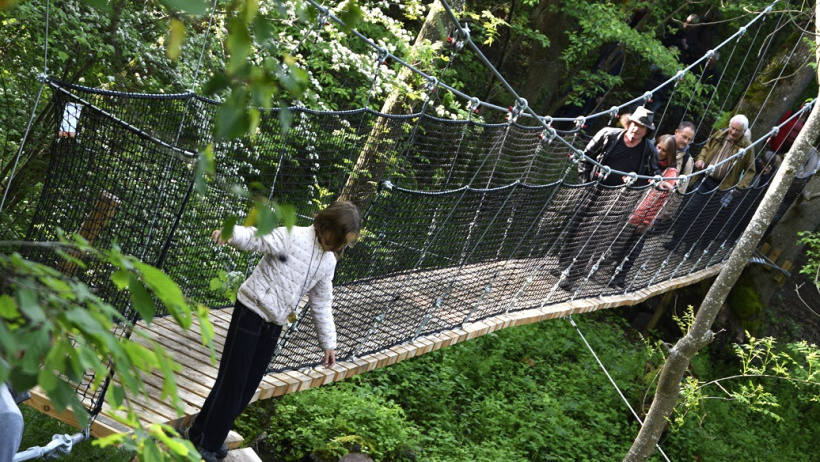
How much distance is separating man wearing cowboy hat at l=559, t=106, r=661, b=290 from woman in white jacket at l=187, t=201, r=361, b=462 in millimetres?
2352

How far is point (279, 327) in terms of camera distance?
2.46 m

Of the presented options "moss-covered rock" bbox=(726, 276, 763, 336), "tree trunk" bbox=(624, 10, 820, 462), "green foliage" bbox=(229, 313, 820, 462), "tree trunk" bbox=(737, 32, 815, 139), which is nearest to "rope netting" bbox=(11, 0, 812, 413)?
"tree trunk" bbox=(624, 10, 820, 462)

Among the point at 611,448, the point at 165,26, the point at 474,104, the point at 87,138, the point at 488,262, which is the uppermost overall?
the point at 165,26

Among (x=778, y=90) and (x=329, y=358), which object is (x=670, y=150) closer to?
(x=778, y=90)

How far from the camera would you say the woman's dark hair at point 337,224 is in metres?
2.34

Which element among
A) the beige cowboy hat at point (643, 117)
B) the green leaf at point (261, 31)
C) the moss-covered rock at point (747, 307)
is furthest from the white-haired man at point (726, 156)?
the green leaf at point (261, 31)

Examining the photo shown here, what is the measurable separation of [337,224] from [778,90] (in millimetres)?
6308

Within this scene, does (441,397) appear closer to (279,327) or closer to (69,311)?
(279,327)

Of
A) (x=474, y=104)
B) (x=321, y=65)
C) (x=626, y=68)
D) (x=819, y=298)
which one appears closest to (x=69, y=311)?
(x=474, y=104)

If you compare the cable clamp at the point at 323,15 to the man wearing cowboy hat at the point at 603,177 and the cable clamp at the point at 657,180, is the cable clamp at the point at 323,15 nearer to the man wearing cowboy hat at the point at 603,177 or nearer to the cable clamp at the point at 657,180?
Result: the man wearing cowboy hat at the point at 603,177

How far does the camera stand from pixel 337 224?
234 cm

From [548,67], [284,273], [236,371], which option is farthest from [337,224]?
[548,67]

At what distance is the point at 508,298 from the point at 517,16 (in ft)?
13.2

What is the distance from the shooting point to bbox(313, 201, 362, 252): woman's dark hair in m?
2.34
